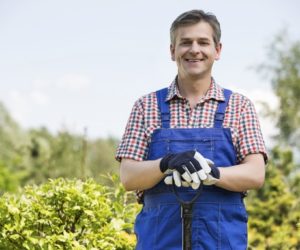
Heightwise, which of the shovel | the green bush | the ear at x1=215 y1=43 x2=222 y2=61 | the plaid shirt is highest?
the ear at x1=215 y1=43 x2=222 y2=61

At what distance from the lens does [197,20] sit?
9.95 ft

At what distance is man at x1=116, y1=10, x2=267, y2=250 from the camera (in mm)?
2898

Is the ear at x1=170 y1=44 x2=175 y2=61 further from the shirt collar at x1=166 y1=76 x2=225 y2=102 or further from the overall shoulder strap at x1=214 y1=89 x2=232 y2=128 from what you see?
the overall shoulder strap at x1=214 y1=89 x2=232 y2=128

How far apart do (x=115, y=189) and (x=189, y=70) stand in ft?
5.12

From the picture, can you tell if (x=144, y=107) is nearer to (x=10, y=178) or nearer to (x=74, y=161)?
(x=10, y=178)

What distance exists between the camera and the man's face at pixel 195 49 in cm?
302

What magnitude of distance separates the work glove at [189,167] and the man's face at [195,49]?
17.9 inches

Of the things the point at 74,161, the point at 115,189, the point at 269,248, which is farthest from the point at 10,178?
the point at 115,189

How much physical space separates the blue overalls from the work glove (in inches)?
7.0

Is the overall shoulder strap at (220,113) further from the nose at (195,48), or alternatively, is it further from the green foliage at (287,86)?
the green foliage at (287,86)

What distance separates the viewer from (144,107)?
3100 mm

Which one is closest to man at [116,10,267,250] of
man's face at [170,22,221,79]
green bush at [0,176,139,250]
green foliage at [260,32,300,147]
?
man's face at [170,22,221,79]

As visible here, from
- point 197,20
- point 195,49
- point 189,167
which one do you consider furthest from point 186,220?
point 197,20

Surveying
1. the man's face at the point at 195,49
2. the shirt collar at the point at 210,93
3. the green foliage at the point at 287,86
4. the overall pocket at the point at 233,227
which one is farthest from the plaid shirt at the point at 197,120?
the green foliage at the point at 287,86
